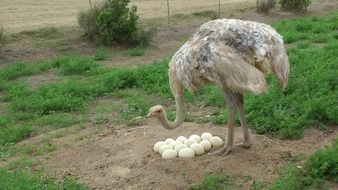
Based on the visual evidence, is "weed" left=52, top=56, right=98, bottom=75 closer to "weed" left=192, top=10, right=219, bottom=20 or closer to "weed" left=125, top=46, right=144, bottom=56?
"weed" left=125, top=46, right=144, bottom=56

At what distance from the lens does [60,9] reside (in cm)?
1688

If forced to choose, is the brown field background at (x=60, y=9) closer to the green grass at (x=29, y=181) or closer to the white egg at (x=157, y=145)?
the green grass at (x=29, y=181)

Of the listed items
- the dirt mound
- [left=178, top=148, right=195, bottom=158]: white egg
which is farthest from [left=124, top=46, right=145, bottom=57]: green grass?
[left=178, top=148, right=195, bottom=158]: white egg

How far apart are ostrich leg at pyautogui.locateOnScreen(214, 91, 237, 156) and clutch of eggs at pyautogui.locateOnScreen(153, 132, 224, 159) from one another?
0.20 m

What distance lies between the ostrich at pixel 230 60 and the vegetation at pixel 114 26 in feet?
21.6

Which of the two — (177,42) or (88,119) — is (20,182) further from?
(177,42)

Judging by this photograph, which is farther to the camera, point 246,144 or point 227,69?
point 246,144

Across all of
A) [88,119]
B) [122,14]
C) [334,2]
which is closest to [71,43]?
[122,14]

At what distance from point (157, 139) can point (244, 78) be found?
1680 millimetres

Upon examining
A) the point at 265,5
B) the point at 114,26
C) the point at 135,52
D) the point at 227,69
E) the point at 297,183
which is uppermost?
the point at 227,69

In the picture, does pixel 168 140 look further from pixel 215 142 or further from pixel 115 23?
pixel 115 23

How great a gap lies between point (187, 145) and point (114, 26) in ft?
21.3

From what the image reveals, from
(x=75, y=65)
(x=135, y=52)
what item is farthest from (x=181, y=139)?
(x=135, y=52)

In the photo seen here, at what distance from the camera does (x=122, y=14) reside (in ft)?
40.8
